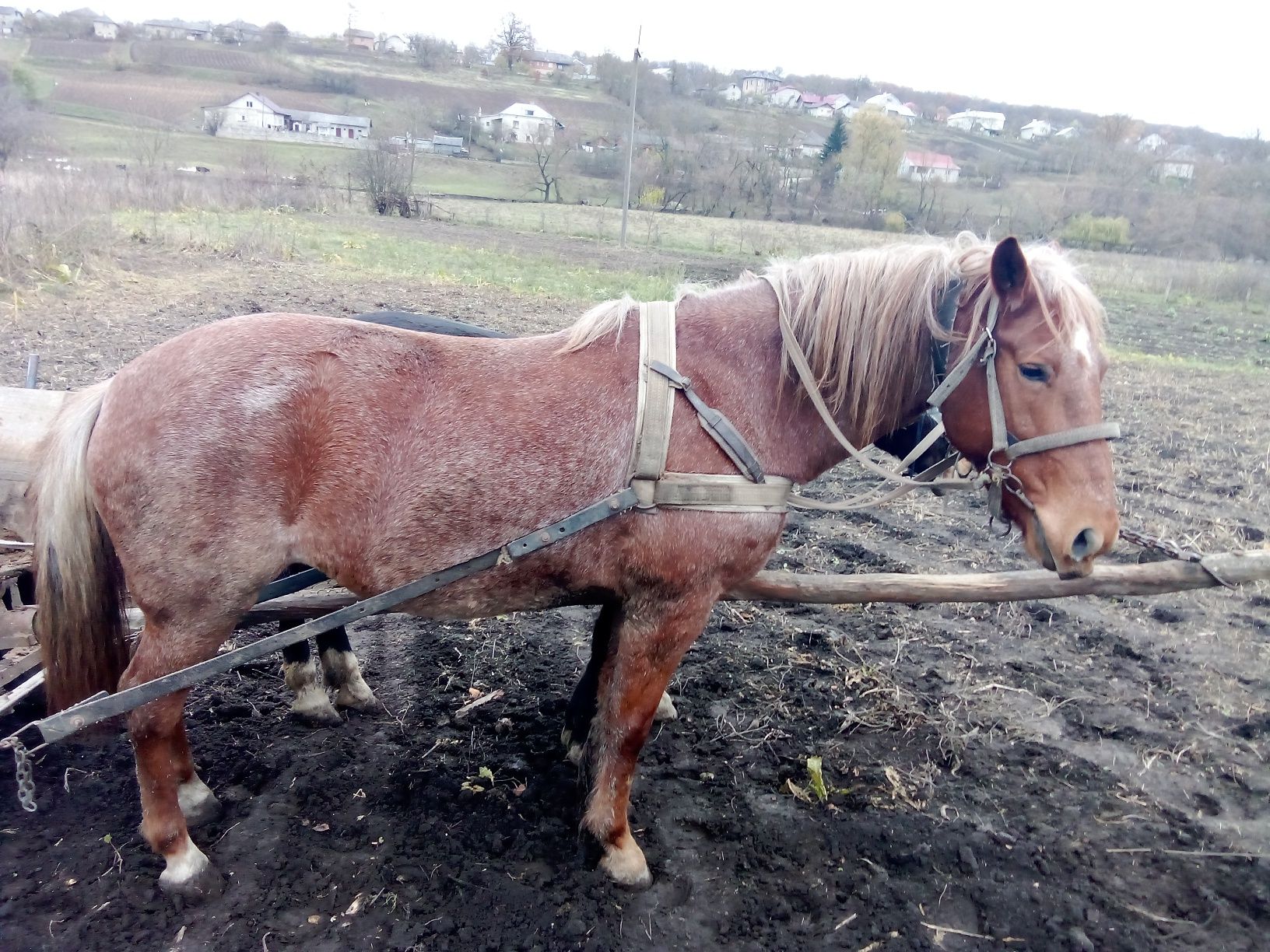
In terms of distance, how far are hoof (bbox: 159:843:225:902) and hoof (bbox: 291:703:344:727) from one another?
792 millimetres

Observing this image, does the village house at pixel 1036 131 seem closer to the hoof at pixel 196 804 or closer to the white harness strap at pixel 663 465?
the white harness strap at pixel 663 465

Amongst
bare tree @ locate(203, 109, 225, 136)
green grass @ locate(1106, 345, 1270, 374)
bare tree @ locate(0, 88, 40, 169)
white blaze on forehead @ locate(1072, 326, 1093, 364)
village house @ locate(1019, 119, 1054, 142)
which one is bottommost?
green grass @ locate(1106, 345, 1270, 374)

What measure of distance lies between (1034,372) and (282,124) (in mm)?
49907

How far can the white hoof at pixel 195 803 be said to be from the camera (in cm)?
272

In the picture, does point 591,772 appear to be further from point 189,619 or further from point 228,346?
point 228,346

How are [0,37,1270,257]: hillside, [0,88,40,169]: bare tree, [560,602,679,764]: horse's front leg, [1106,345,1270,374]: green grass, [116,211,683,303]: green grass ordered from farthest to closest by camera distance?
[0,37,1270,257]: hillside, [0,88,40,169]: bare tree, [116,211,683,303]: green grass, [1106,345,1270,374]: green grass, [560,602,679,764]: horse's front leg

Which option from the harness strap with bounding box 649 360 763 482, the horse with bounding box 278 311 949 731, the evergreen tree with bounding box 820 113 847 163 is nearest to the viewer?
the harness strap with bounding box 649 360 763 482

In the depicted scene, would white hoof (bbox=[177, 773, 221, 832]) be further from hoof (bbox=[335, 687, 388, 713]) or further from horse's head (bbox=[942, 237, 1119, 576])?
horse's head (bbox=[942, 237, 1119, 576])

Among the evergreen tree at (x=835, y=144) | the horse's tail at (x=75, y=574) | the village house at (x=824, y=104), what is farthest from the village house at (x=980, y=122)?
the horse's tail at (x=75, y=574)

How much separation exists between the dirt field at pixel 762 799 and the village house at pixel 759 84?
2519 inches

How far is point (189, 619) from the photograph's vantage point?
225cm

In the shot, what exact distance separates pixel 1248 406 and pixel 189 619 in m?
12.3

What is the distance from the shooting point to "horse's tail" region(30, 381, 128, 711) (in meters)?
2.26

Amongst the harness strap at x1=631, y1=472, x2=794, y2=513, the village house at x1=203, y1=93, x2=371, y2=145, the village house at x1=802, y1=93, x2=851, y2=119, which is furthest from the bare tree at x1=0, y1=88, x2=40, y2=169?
the village house at x1=802, y1=93, x2=851, y2=119
